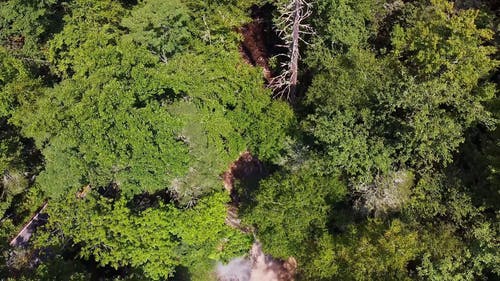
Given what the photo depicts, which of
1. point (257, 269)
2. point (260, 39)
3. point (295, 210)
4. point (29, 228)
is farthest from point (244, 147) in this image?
point (29, 228)

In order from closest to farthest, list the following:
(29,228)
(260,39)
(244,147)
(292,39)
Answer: (292,39) → (244,147) → (29,228) → (260,39)

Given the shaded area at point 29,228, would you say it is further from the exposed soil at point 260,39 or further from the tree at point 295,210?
the exposed soil at point 260,39

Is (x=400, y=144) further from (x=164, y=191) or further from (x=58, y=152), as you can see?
(x=58, y=152)

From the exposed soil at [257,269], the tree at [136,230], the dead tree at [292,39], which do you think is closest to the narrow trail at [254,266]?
the exposed soil at [257,269]

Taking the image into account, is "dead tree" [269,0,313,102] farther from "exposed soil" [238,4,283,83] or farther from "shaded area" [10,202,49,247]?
"shaded area" [10,202,49,247]

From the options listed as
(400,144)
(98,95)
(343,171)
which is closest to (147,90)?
(98,95)

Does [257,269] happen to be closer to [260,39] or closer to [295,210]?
[295,210]

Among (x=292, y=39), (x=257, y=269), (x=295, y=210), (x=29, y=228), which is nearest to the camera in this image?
(x=295, y=210)

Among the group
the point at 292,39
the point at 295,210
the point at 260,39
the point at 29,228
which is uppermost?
the point at 292,39
